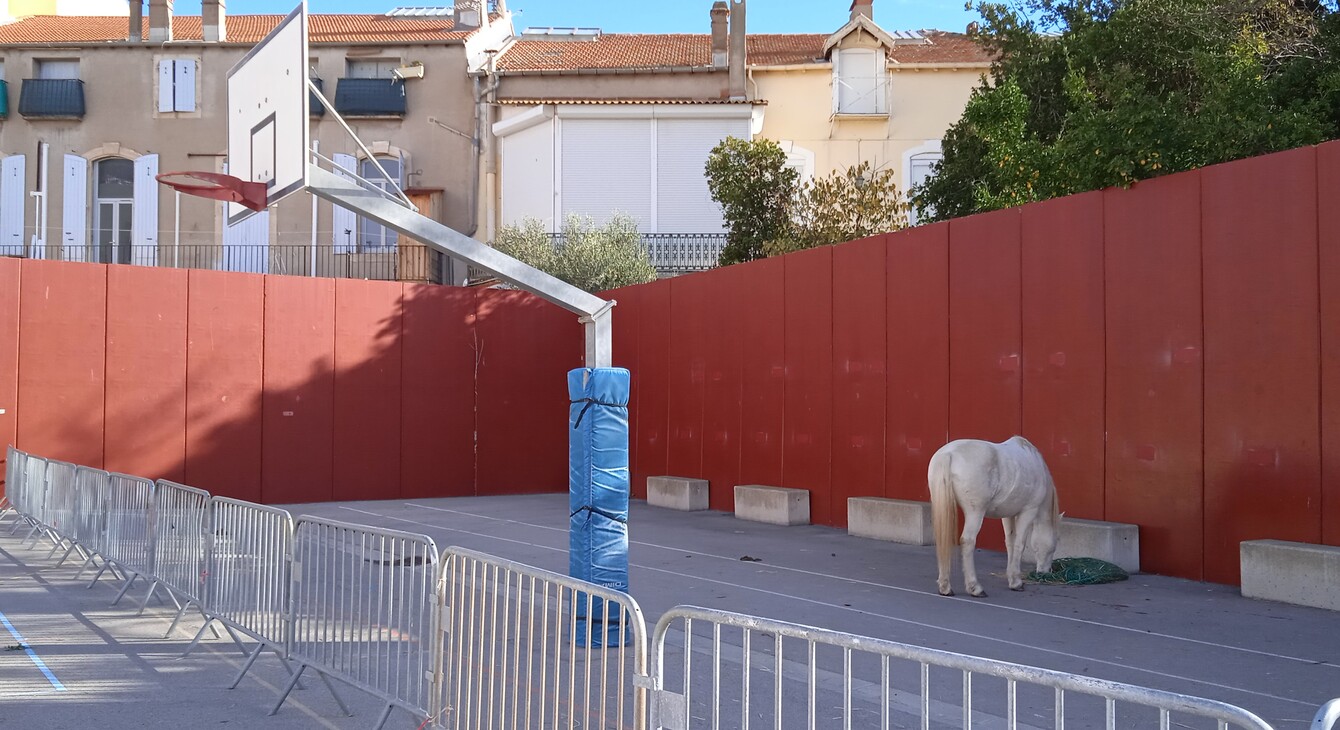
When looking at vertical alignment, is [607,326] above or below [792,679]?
above

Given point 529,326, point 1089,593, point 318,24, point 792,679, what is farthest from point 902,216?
point 318,24

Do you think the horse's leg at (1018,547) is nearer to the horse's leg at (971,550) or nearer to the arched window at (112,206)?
the horse's leg at (971,550)

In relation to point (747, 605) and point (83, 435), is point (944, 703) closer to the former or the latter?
point (747, 605)

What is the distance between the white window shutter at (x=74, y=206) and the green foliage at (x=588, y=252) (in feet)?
40.5

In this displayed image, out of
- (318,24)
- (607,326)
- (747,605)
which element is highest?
(318,24)

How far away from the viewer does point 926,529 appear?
13250mm

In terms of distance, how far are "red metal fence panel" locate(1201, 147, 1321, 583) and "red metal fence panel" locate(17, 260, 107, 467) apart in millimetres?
15970

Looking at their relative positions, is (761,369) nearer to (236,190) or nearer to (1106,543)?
(1106,543)

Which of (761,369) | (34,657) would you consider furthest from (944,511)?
(761,369)

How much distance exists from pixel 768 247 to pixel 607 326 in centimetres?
1420

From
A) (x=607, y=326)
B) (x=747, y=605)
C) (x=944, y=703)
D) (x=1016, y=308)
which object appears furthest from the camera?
(x=1016, y=308)

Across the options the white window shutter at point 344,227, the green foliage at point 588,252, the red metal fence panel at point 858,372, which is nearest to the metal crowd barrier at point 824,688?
the red metal fence panel at point 858,372

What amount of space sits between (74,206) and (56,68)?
4.09 meters

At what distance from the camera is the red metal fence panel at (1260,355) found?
960cm
